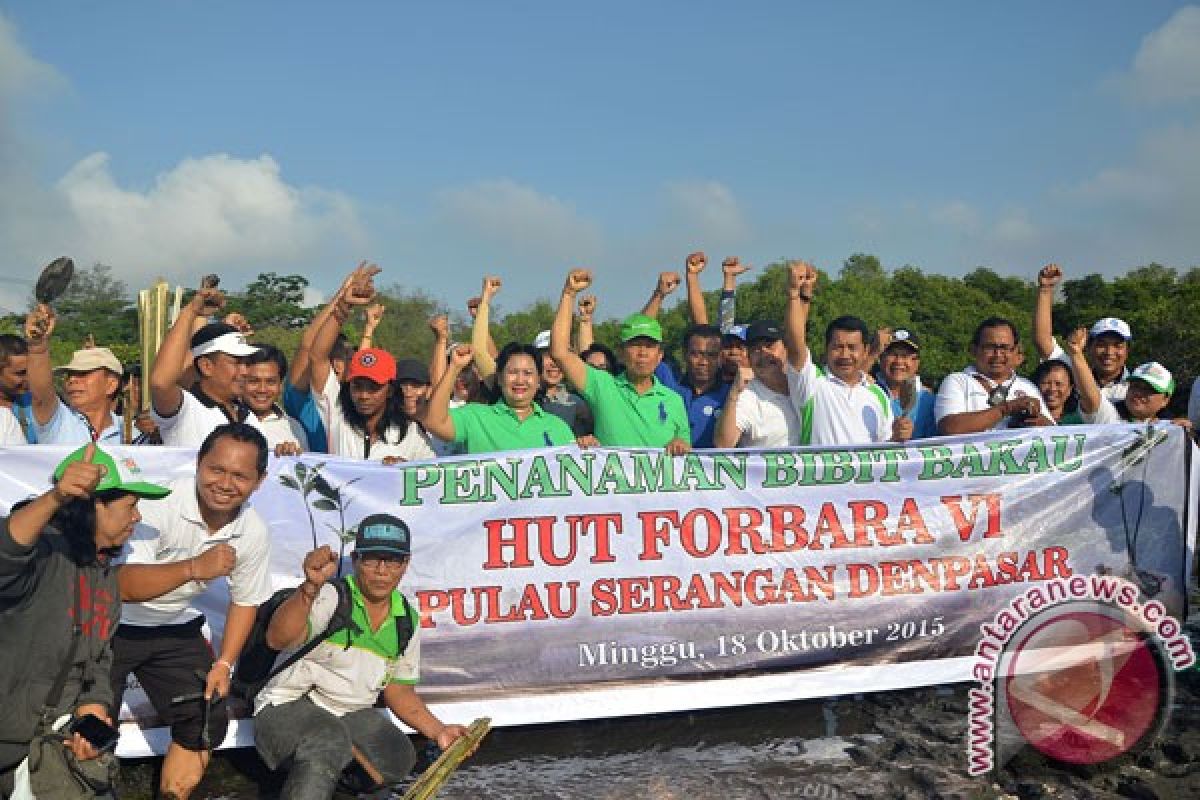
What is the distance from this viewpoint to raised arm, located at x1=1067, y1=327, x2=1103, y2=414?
258 inches

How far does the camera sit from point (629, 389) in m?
6.34

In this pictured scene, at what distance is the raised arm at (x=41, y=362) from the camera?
5.11 metres

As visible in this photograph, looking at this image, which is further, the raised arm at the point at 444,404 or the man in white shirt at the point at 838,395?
the man in white shirt at the point at 838,395

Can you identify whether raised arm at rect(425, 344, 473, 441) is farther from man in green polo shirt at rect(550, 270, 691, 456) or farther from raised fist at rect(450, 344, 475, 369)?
man in green polo shirt at rect(550, 270, 691, 456)

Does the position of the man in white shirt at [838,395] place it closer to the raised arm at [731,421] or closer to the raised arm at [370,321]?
the raised arm at [731,421]

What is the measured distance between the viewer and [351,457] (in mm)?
5777

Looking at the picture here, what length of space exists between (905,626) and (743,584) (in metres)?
0.98

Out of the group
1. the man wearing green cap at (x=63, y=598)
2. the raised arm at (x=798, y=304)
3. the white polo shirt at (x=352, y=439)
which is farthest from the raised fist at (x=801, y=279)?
the man wearing green cap at (x=63, y=598)

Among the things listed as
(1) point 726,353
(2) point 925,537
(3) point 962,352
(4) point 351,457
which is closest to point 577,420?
(1) point 726,353

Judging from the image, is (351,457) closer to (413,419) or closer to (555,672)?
(413,419)

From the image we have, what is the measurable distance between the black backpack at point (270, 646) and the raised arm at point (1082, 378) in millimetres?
4370

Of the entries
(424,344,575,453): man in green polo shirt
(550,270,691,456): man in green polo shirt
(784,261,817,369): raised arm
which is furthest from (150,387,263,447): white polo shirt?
(784,261,817,369): raised arm

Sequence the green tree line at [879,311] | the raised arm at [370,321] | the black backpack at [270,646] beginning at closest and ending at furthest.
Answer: the black backpack at [270,646] → the raised arm at [370,321] → the green tree line at [879,311]

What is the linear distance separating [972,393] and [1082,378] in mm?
720
